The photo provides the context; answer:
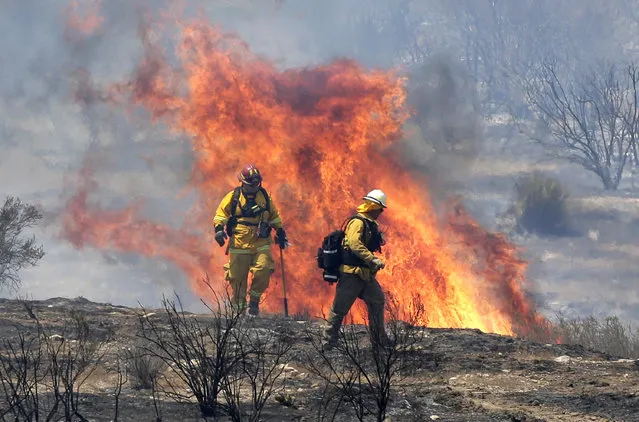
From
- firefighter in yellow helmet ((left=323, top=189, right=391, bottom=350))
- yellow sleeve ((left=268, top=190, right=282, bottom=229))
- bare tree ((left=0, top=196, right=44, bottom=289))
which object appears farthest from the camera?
bare tree ((left=0, top=196, right=44, bottom=289))

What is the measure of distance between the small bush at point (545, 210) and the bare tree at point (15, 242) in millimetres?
26623

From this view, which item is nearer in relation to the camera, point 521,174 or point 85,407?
point 85,407

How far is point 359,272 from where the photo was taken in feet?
28.7

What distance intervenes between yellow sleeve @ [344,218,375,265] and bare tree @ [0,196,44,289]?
39.9 ft

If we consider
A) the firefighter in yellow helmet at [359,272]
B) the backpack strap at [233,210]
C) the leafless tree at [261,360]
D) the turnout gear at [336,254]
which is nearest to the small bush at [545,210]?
the backpack strap at [233,210]

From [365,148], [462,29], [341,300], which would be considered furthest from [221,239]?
[462,29]

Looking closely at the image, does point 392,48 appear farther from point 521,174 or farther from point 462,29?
point 521,174

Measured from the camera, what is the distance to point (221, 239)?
11.0 m

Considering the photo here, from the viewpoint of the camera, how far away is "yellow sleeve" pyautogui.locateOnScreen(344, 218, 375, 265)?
859cm

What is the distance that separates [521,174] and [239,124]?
3787 centimetres

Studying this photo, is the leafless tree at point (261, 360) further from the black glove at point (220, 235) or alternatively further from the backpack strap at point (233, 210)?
the backpack strap at point (233, 210)

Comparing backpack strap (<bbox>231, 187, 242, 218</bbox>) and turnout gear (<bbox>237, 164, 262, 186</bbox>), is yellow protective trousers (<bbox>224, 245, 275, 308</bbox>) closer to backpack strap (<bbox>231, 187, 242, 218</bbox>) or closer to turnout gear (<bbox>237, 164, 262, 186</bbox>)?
backpack strap (<bbox>231, 187, 242, 218</bbox>)

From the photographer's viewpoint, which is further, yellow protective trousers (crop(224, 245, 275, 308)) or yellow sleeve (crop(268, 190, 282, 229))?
yellow sleeve (crop(268, 190, 282, 229))

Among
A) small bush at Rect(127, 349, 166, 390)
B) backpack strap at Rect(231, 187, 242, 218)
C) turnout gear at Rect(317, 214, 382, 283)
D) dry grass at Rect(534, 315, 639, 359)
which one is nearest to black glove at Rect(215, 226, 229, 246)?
backpack strap at Rect(231, 187, 242, 218)
